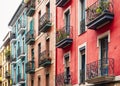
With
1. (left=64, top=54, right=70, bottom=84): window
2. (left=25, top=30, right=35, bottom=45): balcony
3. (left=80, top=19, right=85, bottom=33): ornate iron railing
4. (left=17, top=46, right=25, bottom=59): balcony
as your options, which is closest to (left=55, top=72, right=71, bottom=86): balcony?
(left=64, top=54, right=70, bottom=84): window

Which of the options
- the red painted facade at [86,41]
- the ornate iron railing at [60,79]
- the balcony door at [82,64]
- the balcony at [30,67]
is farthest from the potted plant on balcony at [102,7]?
the balcony at [30,67]

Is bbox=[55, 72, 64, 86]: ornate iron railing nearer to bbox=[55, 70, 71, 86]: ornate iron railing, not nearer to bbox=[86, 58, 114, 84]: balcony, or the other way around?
bbox=[55, 70, 71, 86]: ornate iron railing

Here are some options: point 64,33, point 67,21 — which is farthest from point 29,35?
point 64,33

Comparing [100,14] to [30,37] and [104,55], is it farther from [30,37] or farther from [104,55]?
[30,37]

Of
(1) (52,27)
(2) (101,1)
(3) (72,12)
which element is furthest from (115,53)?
(1) (52,27)

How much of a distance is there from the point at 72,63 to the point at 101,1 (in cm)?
664

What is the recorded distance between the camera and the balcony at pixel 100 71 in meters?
19.5

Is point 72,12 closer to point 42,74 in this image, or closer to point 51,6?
point 51,6

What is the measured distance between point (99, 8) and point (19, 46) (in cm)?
2734

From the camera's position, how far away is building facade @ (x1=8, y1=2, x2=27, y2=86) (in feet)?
142

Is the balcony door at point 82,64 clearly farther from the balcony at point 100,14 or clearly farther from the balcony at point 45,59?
the balcony at point 45,59

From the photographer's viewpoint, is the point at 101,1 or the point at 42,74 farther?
the point at 42,74

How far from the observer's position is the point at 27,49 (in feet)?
135

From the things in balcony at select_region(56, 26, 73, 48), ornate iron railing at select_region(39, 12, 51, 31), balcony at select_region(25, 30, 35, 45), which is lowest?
balcony at select_region(56, 26, 73, 48)
